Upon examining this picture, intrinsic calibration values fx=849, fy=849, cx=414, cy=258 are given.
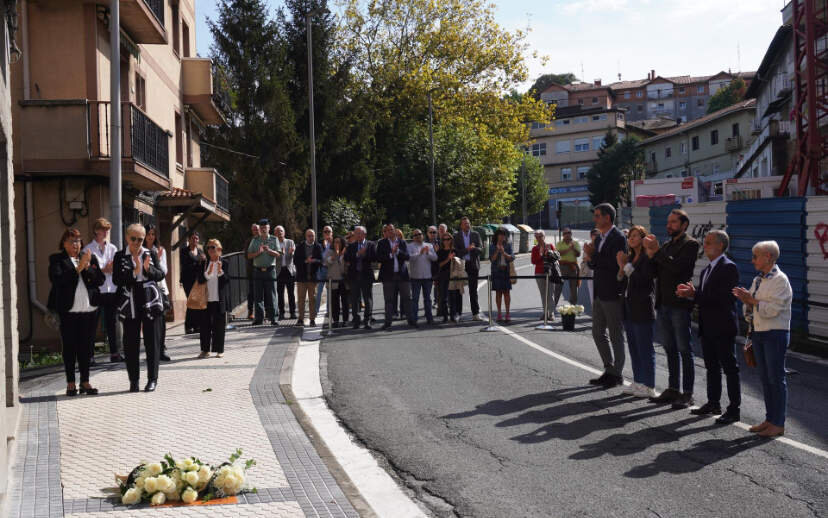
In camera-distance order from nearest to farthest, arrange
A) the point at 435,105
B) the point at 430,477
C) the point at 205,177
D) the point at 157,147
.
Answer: the point at 430,477 → the point at 157,147 → the point at 205,177 → the point at 435,105

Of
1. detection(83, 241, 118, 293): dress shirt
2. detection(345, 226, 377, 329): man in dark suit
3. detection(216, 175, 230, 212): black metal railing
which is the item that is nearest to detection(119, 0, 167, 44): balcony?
detection(345, 226, 377, 329): man in dark suit

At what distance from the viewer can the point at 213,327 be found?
12.4 meters

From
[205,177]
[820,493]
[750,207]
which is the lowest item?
[820,493]

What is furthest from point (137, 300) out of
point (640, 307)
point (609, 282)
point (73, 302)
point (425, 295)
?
point (425, 295)

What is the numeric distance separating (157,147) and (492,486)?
1493 cm

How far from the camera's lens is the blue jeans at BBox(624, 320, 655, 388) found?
28.8 ft

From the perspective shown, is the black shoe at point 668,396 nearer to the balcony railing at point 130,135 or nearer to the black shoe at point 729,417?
the black shoe at point 729,417

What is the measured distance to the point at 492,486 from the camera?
19.3ft

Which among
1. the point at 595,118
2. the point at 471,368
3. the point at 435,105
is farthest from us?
the point at 595,118

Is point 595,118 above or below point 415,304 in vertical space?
above

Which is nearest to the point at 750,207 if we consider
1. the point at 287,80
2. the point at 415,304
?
the point at 415,304

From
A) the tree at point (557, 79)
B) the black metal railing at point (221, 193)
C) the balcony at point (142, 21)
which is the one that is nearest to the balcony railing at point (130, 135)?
the balcony at point (142, 21)

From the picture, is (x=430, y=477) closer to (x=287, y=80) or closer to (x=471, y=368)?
(x=471, y=368)

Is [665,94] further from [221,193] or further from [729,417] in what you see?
[729,417]
